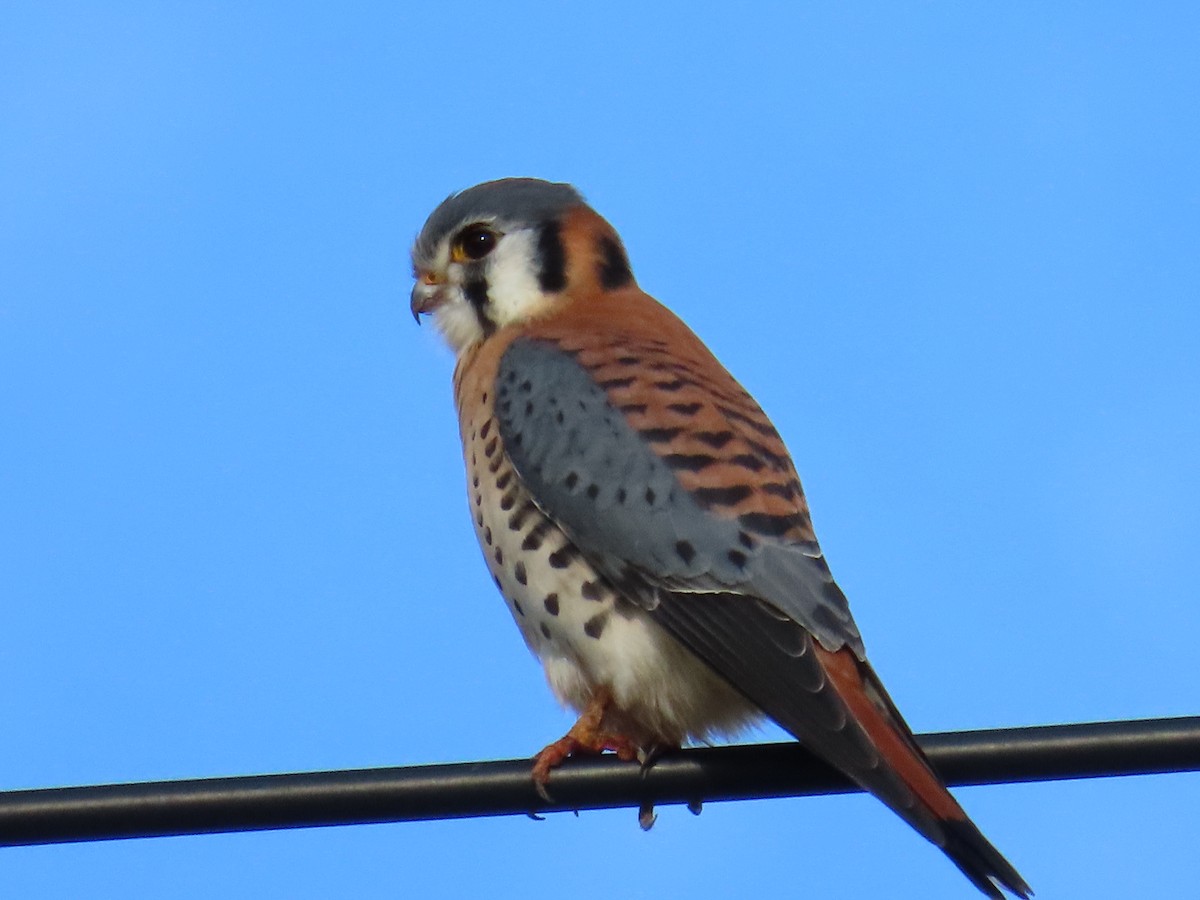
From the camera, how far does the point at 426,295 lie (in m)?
5.42

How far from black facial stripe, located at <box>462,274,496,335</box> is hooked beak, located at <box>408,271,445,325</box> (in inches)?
3.8

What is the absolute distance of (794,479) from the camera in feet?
14.4

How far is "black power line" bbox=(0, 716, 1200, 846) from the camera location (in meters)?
2.80

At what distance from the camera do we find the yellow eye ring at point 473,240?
5.42 meters

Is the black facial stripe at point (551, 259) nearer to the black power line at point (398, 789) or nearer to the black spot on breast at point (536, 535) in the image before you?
the black spot on breast at point (536, 535)

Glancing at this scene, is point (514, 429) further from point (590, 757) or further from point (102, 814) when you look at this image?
point (102, 814)

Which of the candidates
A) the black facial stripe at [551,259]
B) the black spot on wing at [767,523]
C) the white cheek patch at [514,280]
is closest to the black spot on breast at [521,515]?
the black spot on wing at [767,523]

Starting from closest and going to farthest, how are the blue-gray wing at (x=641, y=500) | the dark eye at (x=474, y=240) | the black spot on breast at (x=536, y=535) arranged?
the blue-gray wing at (x=641, y=500)
the black spot on breast at (x=536, y=535)
the dark eye at (x=474, y=240)

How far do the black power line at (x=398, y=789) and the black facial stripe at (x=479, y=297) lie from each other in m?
2.32

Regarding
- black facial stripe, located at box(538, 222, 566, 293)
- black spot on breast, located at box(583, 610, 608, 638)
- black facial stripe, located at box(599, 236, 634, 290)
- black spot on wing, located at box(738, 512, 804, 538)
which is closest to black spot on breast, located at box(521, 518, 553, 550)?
black spot on breast, located at box(583, 610, 608, 638)

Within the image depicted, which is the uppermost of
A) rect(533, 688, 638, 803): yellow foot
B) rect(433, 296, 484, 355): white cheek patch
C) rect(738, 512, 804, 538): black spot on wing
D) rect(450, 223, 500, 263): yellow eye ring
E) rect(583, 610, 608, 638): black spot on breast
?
rect(450, 223, 500, 263): yellow eye ring

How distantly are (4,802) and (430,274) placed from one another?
2.87 meters

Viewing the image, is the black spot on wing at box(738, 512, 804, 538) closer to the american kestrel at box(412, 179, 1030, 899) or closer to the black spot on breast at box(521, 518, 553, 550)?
the american kestrel at box(412, 179, 1030, 899)

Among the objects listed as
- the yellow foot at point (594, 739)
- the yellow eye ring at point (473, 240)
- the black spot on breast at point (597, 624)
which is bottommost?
the yellow foot at point (594, 739)
